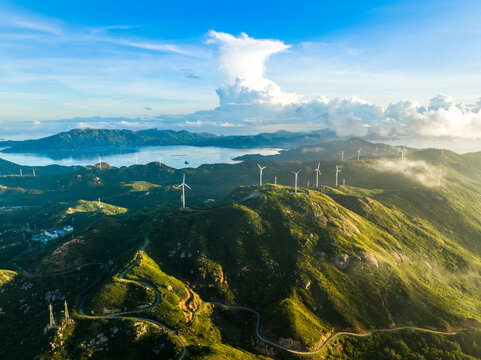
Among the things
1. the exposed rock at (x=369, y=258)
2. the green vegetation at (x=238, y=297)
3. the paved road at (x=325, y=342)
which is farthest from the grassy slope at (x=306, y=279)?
the paved road at (x=325, y=342)

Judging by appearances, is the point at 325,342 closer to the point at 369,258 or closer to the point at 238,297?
the point at 238,297

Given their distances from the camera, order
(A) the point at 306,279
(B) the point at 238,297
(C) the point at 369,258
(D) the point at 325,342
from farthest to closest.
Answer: (C) the point at 369,258
(A) the point at 306,279
(B) the point at 238,297
(D) the point at 325,342

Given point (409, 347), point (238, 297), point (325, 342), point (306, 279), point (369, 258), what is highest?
point (369, 258)

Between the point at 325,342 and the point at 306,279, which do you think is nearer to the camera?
the point at 325,342

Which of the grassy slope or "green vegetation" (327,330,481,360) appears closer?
"green vegetation" (327,330,481,360)

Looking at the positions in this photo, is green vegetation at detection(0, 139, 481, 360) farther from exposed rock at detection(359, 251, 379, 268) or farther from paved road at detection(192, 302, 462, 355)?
paved road at detection(192, 302, 462, 355)

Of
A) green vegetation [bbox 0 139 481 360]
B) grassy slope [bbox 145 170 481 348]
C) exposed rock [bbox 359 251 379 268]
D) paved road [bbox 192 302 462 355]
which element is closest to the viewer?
green vegetation [bbox 0 139 481 360]

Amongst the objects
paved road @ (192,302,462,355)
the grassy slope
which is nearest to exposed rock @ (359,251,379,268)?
the grassy slope

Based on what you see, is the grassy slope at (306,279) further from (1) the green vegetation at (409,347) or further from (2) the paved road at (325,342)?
(1) the green vegetation at (409,347)

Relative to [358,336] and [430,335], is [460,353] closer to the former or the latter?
[430,335]

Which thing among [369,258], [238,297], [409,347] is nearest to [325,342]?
[409,347]

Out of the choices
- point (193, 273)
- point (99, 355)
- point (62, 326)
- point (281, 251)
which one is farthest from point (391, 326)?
point (62, 326)
